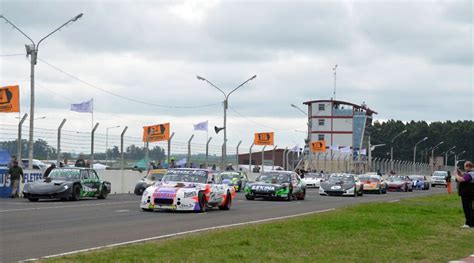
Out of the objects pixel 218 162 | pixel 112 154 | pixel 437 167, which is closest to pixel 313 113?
pixel 437 167

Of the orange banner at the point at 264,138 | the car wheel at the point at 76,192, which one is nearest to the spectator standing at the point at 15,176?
the car wheel at the point at 76,192

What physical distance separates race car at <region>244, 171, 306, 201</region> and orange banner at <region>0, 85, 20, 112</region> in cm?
983

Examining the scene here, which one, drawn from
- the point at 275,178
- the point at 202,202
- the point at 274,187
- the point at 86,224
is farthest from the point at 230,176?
the point at 86,224

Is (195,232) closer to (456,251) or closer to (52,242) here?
(52,242)

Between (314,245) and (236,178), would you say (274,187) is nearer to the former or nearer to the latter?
(236,178)

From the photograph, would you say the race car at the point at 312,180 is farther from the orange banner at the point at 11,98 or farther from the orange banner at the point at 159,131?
the orange banner at the point at 11,98

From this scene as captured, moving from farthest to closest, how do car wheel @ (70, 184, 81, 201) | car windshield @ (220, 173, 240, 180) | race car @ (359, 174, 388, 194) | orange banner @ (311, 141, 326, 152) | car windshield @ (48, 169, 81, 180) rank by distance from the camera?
1. orange banner @ (311, 141, 326, 152)
2. race car @ (359, 174, 388, 194)
3. car windshield @ (220, 173, 240, 180)
4. car windshield @ (48, 169, 81, 180)
5. car wheel @ (70, 184, 81, 201)

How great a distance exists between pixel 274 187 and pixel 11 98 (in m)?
11.1

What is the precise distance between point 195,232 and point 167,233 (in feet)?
1.80

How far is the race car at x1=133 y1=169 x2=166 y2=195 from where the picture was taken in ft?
121

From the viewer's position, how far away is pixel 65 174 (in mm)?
29344

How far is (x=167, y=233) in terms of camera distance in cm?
1579

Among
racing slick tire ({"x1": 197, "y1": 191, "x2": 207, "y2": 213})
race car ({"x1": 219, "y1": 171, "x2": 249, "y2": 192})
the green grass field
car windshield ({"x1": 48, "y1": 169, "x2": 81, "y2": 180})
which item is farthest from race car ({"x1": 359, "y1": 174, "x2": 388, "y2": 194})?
the green grass field

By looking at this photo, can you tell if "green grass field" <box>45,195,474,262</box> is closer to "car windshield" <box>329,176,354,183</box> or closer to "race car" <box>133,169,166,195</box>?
"race car" <box>133,169,166,195</box>
